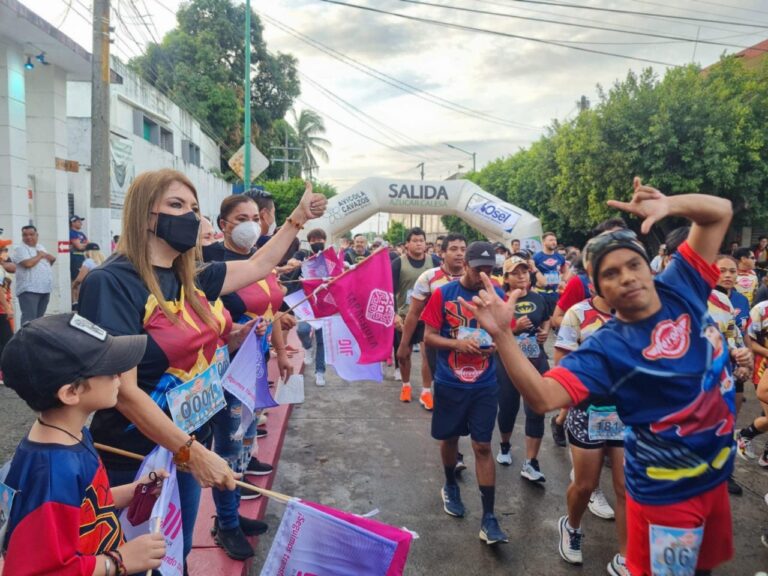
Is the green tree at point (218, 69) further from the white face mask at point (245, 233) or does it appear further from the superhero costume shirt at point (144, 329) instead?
the superhero costume shirt at point (144, 329)

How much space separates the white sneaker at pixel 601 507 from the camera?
13.1 ft

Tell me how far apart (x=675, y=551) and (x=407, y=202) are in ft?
48.8

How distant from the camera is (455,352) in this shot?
384 cm

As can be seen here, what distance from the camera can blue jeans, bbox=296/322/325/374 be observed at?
7.80 meters

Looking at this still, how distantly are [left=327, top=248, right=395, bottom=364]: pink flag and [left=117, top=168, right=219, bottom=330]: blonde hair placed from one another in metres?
1.99

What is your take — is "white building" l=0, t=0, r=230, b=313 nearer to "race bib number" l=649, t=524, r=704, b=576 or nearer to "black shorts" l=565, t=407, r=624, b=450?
"black shorts" l=565, t=407, r=624, b=450

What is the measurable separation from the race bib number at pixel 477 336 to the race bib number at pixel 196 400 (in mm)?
1865

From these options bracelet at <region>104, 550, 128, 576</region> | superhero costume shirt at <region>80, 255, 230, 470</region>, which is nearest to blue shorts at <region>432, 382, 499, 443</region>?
superhero costume shirt at <region>80, 255, 230, 470</region>

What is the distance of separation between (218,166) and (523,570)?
31.7 meters

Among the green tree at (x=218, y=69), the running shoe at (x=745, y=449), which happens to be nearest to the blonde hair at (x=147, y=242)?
the running shoe at (x=745, y=449)

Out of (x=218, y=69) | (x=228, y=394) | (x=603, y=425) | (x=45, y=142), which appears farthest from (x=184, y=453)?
(x=218, y=69)

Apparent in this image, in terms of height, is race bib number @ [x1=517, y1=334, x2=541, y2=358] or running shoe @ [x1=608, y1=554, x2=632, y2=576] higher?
race bib number @ [x1=517, y1=334, x2=541, y2=358]

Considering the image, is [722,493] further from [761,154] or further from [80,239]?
[761,154]

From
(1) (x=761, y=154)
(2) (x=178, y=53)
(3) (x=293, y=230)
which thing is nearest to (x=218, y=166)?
(2) (x=178, y=53)
